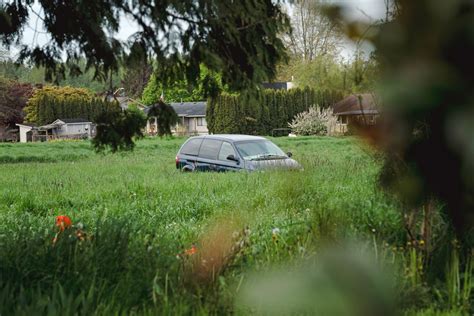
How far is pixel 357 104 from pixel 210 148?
14312 millimetres

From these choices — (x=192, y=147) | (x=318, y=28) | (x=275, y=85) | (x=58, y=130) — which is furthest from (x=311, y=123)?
(x=318, y=28)

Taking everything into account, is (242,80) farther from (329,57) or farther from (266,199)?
(266,199)

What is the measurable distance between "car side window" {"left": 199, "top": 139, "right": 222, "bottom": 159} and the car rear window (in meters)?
0.15

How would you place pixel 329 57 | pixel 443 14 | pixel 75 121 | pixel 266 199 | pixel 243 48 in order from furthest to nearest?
1. pixel 75 121
2. pixel 266 199
3. pixel 243 48
4. pixel 329 57
5. pixel 443 14

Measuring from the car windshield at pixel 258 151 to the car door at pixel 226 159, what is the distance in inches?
8.5

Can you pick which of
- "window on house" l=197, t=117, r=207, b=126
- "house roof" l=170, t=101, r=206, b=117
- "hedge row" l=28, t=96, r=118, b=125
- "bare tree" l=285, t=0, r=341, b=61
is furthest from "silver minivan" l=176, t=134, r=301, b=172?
"window on house" l=197, t=117, r=207, b=126

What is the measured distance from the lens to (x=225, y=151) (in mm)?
14617

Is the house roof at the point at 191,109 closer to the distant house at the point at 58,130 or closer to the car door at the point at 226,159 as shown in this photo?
the distant house at the point at 58,130

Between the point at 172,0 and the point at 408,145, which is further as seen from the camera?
the point at 172,0

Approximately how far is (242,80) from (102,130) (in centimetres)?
118

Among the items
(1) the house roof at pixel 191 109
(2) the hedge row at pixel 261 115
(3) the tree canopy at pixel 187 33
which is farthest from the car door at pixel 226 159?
(1) the house roof at pixel 191 109

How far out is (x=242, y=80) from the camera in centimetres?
396

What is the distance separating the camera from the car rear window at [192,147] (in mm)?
15219

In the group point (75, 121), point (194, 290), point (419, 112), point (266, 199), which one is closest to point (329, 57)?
point (419, 112)
